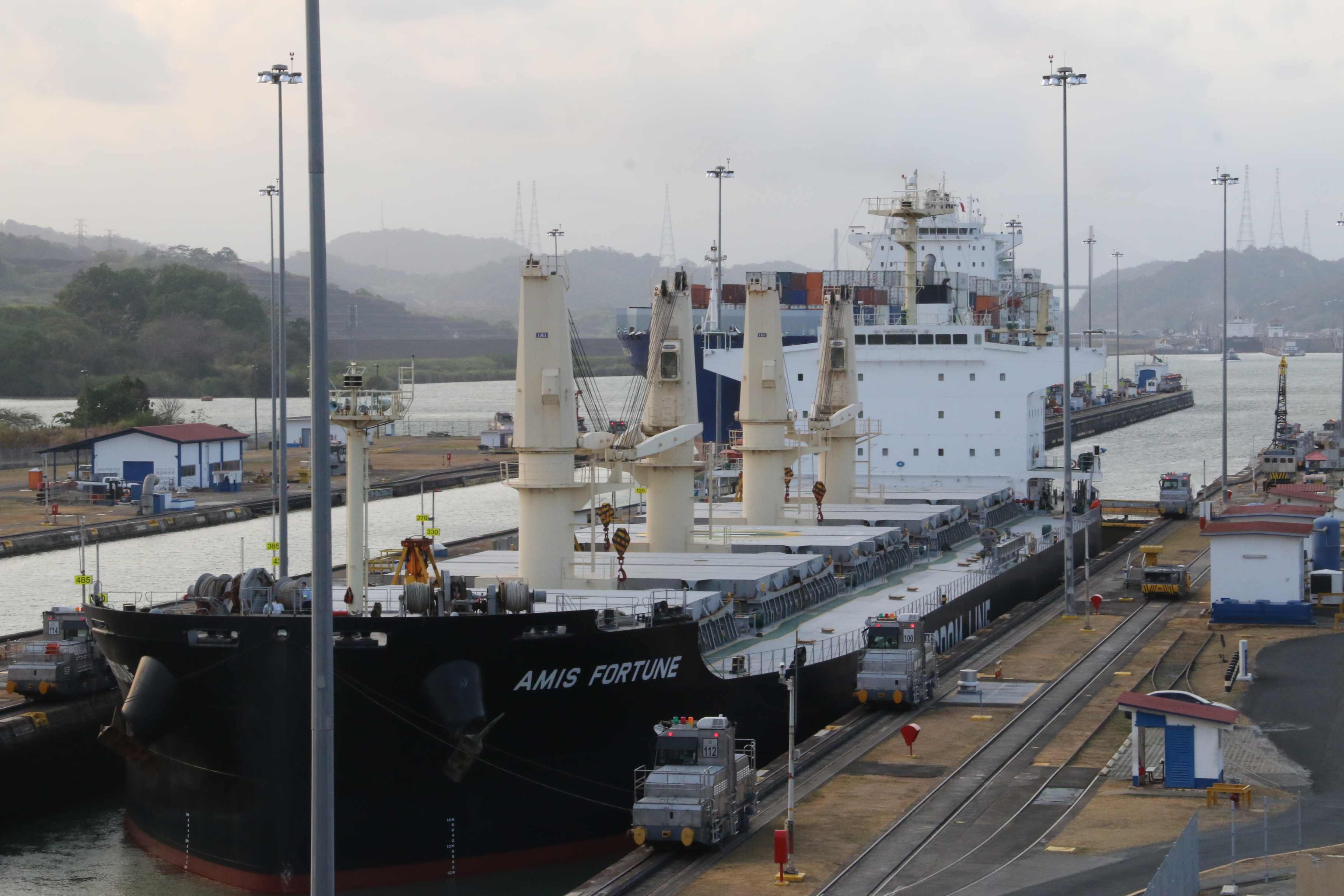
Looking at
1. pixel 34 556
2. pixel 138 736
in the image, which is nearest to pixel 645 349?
pixel 34 556

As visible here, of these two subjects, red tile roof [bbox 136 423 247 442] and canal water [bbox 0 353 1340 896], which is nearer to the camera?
canal water [bbox 0 353 1340 896]

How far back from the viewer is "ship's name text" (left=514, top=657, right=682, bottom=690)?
22703 millimetres

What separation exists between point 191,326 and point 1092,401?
97581 mm

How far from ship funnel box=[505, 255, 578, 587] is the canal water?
7.16 metres

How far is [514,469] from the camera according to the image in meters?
93.4

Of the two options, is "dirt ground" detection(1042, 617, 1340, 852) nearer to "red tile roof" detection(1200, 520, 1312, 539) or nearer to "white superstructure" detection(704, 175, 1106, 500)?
"red tile roof" detection(1200, 520, 1312, 539)

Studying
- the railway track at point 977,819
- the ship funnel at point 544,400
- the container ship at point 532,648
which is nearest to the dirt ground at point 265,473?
the container ship at point 532,648

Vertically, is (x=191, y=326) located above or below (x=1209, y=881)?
above

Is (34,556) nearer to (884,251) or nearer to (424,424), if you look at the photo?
(884,251)

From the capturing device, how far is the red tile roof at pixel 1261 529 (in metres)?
36.5

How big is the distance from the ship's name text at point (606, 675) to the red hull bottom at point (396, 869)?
2.44 m

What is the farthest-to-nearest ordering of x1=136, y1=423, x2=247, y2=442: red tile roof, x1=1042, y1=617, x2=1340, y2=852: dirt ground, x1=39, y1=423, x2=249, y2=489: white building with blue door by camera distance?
x1=136, y1=423, x2=247, y2=442: red tile roof
x1=39, y1=423, x2=249, y2=489: white building with blue door
x1=1042, y1=617, x2=1340, y2=852: dirt ground

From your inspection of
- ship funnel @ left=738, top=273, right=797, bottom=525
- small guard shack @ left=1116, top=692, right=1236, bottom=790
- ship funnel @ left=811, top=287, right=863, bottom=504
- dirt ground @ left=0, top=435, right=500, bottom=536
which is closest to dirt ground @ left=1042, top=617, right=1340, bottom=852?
small guard shack @ left=1116, top=692, right=1236, bottom=790

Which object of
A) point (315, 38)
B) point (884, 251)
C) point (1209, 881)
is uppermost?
point (884, 251)
